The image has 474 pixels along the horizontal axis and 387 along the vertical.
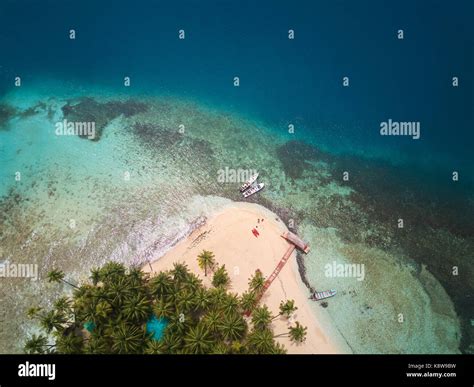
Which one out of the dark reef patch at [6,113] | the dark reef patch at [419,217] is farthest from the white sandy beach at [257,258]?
the dark reef patch at [6,113]

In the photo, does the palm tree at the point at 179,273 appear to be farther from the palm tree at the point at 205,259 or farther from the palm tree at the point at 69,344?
the palm tree at the point at 69,344

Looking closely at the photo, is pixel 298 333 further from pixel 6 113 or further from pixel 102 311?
pixel 6 113

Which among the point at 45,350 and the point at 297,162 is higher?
the point at 297,162

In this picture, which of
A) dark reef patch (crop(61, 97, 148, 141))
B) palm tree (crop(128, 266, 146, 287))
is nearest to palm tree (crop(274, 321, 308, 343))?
palm tree (crop(128, 266, 146, 287))

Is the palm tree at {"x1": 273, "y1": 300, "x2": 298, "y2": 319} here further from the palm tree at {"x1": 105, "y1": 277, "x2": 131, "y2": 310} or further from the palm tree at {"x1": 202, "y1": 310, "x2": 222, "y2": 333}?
the palm tree at {"x1": 105, "y1": 277, "x2": 131, "y2": 310}
